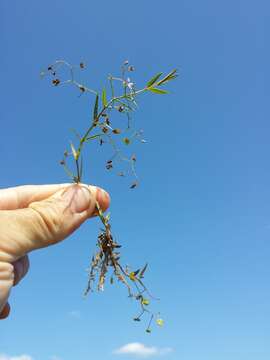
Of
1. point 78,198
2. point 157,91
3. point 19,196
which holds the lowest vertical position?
point 78,198

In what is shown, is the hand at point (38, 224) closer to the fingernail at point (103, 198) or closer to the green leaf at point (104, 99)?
the fingernail at point (103, 198)

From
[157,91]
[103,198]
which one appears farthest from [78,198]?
[157,91]

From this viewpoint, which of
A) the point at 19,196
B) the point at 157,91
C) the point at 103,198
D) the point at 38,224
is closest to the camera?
the point at 38,224

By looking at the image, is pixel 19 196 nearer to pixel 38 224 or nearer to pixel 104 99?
pixel 38 224

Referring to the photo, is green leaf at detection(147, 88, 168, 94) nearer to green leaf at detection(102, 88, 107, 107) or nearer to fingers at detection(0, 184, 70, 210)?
green leaf at detection(102, 88, 107, 107)

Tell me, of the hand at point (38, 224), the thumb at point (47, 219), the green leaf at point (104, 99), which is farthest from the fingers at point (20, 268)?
the green leaf at point (104, 99)

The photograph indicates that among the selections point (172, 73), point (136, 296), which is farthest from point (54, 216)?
point (172, 73)

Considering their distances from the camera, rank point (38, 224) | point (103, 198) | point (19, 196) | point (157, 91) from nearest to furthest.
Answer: point (38, 224) → point (157, 91) → point (103, 198) → point (19, 196)
